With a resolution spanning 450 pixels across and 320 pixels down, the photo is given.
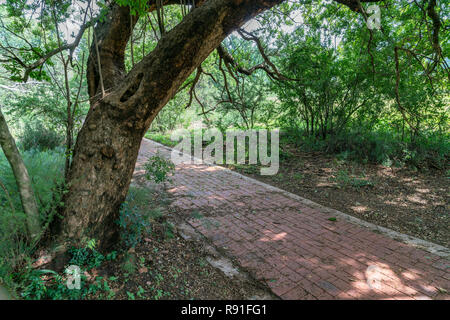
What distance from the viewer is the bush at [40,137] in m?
6.70

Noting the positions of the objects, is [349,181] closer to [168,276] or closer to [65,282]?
[168,276]

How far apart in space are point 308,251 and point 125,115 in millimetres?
2874

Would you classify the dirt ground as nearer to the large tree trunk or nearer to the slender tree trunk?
the large tree trunk

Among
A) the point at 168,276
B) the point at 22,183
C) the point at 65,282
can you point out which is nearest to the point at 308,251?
the point at 168,276

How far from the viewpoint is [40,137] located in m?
→ 6.95

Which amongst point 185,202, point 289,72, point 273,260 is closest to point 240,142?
point 289,72

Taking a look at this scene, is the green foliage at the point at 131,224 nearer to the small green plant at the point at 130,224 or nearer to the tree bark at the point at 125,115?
the small green plant at the point at 130,224

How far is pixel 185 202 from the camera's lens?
480cm

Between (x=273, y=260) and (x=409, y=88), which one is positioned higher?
(x=409, y=88)

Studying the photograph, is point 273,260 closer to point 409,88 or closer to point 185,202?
point 185,202

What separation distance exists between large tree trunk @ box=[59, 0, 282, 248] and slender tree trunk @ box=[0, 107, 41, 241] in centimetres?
23

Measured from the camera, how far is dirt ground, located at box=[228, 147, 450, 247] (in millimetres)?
4285
